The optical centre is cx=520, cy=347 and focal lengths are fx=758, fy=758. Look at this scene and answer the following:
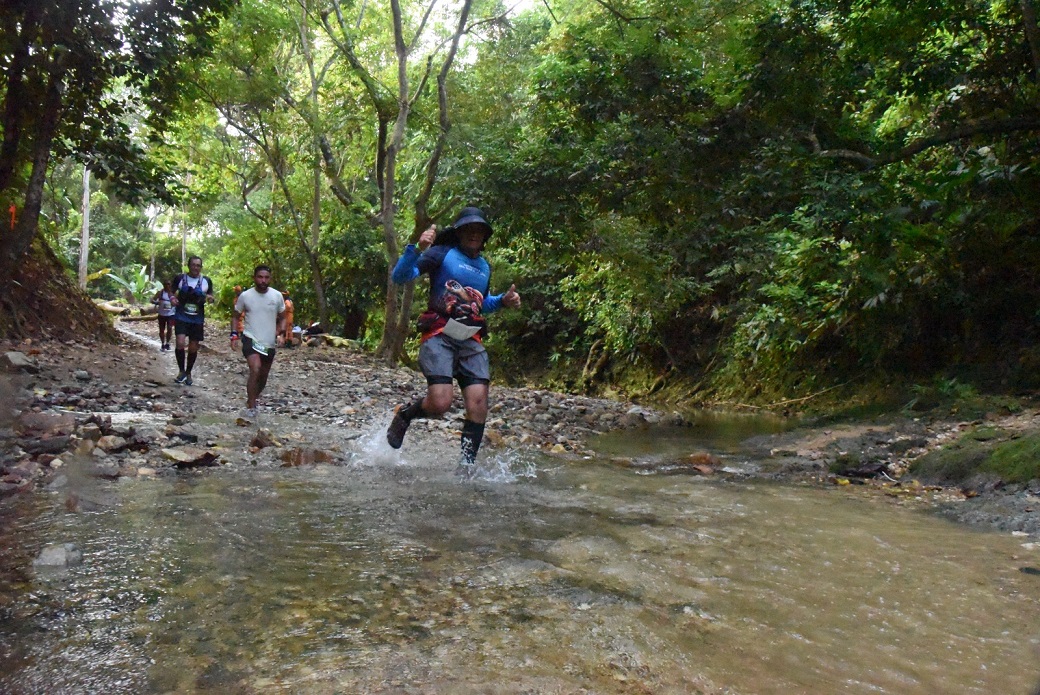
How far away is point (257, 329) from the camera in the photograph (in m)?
8.48

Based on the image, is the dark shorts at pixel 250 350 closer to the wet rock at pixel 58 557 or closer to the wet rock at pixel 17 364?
the wet rock at pixel 17 364

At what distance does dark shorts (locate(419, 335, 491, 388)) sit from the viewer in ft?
17.8

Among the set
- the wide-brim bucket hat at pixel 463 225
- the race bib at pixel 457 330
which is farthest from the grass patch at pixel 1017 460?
the wide-brim bucket hat at pixel 463 225

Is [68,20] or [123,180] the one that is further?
[123,180]

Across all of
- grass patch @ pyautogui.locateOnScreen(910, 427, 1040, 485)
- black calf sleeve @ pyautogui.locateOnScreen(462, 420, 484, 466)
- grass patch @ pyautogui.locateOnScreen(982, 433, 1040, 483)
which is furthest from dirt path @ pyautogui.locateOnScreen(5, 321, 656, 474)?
grass patch @ pyautogui.locateOnScreen(982, 433, 1040, 483)

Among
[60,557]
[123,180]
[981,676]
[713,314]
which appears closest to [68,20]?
[123,180]

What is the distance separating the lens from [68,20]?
6.73 m

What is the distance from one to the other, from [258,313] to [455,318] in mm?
3936

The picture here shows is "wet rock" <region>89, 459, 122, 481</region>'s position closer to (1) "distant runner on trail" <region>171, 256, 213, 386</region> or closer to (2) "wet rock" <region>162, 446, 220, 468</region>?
(2) "wet rock" <region>162, 446, 220, 468</region>

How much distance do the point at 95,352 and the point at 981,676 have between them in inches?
519

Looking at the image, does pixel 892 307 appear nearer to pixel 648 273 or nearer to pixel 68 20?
pixel 648 273

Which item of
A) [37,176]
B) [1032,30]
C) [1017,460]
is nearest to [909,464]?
[1017,460]

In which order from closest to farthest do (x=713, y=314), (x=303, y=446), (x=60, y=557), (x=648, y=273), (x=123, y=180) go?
(x=60, y=557) → (x=303, y=446) → (x=123, y=180) → (x=648, y=273) → (x=713, y=314)

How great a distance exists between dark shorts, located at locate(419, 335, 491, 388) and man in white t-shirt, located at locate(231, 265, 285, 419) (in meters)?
3.64
